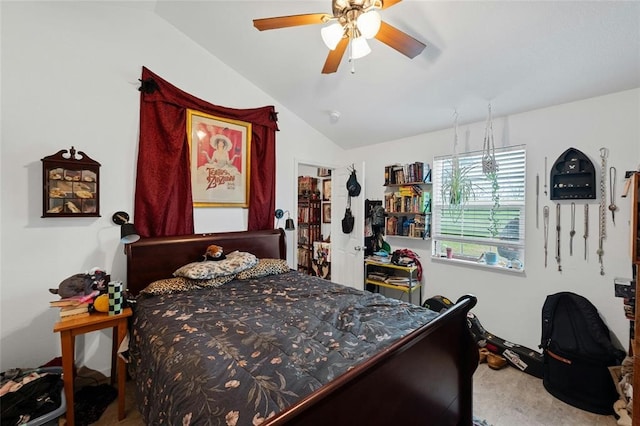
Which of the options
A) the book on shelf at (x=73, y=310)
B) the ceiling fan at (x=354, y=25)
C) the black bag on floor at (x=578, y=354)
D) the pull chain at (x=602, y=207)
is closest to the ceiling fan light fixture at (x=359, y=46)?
the ceiling fan at (x=354, y=25)

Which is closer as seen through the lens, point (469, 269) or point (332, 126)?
point (469, 269)

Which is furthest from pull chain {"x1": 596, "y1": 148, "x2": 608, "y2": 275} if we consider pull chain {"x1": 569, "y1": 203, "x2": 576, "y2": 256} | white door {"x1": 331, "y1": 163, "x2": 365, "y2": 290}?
white door {"x1": 331, "y1": 163, "x2": 365, "y2": 290}

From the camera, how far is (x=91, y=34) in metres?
2.34

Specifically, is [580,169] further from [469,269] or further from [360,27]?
[360,27]

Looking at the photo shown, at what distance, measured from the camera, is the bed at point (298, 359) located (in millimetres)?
963

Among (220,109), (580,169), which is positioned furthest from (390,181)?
(220,109)

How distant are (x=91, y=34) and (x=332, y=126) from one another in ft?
8.43

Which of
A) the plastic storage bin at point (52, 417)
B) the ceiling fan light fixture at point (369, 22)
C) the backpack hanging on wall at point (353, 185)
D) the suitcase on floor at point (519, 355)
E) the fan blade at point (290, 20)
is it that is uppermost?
the fan blade at point (290, 20)

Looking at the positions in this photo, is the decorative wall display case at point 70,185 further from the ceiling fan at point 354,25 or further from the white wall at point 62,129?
the ceiling fan at point 354,25

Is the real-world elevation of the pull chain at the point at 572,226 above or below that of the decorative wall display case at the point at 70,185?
below

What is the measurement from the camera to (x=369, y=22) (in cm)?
146

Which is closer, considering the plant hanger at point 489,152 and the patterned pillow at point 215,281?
the patterned pillow at point 215,281

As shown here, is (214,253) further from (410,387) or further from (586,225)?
(586,225)

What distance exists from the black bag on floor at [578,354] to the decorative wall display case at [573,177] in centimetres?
87
